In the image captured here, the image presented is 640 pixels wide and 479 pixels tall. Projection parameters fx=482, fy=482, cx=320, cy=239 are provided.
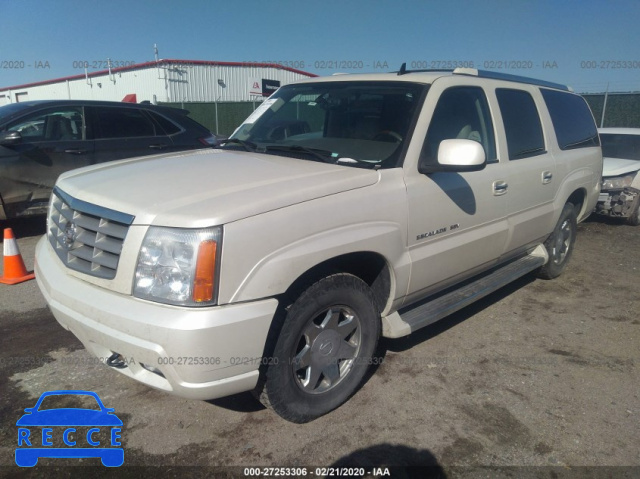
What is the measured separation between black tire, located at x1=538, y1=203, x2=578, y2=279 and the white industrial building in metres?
23.2

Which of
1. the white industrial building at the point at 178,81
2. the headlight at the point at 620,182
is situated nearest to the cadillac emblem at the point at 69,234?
the headlight at the point at 620,182

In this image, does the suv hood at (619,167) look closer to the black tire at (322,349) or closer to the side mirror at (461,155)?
the side mirror at (461,155)

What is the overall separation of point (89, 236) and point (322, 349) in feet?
4.55

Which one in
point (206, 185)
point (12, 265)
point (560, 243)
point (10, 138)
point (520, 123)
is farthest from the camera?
point (10, 138)

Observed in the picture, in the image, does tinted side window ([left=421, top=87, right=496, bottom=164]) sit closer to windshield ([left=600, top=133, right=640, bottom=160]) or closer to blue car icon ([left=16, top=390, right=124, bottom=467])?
A: blue car icon ([left=16, top=390, right=124, bottom=467])

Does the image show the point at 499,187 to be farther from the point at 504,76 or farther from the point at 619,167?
the point at 619,167

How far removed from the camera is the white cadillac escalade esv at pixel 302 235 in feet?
7.20


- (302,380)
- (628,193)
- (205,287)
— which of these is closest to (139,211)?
(205,287)

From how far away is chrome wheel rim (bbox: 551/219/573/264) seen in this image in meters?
5.16

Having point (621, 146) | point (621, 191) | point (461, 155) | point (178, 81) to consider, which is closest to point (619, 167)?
point (621, 191)

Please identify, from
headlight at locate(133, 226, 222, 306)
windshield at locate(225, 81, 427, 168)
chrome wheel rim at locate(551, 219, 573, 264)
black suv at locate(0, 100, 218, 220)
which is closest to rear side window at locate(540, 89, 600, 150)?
chrome wheel rim at locate(551, 219, 573, 264)

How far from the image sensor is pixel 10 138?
19.3ft

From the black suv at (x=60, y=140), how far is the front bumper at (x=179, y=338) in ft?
15.0

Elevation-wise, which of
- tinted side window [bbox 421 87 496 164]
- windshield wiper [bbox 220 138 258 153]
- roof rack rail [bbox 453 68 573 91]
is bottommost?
windshield wiper [bbox 220 138 258 153]
